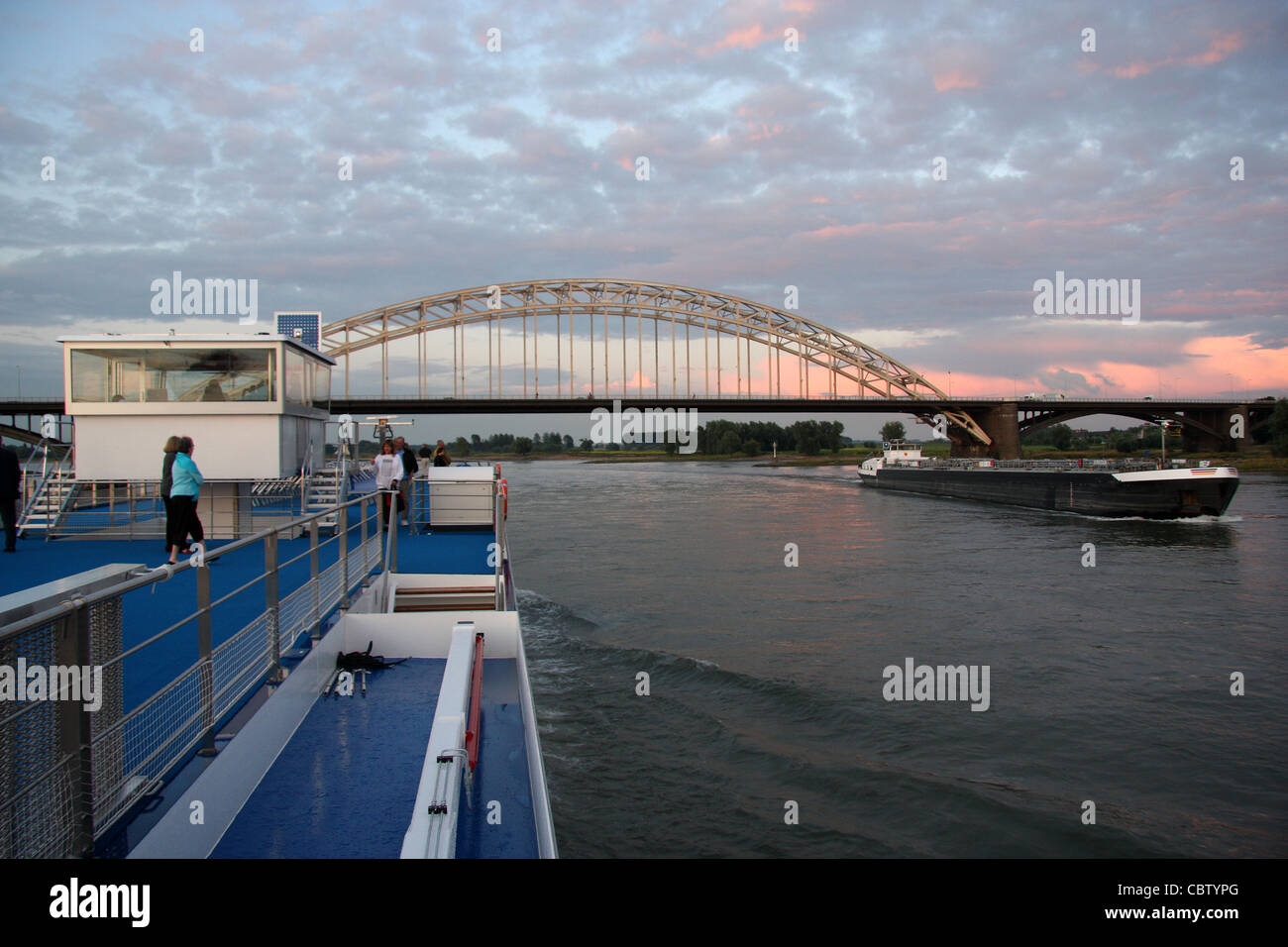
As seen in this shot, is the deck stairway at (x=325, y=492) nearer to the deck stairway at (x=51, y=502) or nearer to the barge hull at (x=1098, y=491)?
the deck stairway at (x=51, y=502)

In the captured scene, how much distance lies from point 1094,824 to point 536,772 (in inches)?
176

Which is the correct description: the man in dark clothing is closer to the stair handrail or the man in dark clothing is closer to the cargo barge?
the stair handrail

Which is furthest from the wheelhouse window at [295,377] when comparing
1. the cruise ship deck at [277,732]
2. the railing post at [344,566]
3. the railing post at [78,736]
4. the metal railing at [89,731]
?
the railing post at [78,736]

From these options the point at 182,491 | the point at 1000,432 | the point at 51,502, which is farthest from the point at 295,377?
the point at 1000,432

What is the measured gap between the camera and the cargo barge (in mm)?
29766

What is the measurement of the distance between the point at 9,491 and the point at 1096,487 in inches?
1409

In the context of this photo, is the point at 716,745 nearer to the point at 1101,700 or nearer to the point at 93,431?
the point at 1101,700

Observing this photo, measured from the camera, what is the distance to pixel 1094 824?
19.4 ft

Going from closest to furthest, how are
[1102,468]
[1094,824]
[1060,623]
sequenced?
[1094,824]
[1060,623]
[1102,468]

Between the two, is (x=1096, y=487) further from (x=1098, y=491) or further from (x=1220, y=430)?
(x=1220, y=430)

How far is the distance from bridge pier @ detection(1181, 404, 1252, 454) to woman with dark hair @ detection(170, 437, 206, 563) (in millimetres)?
75695

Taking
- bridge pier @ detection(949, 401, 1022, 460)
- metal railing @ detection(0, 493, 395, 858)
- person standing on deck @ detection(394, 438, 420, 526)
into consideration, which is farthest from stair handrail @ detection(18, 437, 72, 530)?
bridge pier @ detection(949, 401, 1022, 460)
